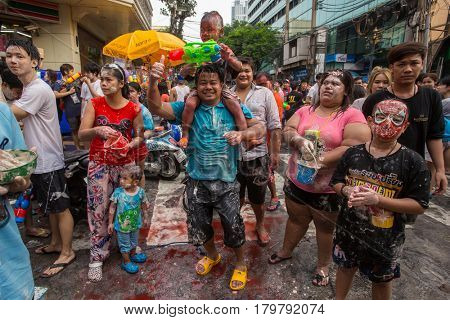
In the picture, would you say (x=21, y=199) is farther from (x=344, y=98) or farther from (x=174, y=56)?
(x=344, y=98)

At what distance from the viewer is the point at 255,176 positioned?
9.71ft

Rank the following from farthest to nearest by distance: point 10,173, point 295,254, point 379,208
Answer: point 295,254 < point 379,208 < point 10,173

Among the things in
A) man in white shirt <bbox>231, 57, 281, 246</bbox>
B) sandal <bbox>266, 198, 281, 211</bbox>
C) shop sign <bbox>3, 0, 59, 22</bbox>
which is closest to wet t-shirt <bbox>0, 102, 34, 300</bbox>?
man in white shirt <bbox>231, 57, 281, 246</bbox>

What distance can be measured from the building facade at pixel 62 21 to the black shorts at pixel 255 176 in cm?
766

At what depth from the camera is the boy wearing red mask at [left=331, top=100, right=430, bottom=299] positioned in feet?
5.18

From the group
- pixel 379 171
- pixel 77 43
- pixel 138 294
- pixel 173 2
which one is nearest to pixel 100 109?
pixel 138 294

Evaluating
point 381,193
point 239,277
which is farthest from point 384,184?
point 239,277

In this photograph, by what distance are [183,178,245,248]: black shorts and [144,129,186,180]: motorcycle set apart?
113 inches

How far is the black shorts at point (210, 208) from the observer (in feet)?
7.40

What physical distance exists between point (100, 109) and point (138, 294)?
5.15 ft

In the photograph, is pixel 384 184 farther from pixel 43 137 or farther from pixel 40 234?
pixel 40 234

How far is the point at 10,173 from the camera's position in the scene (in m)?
1.22

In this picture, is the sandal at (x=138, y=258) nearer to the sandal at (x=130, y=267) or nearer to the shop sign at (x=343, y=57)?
the sandal at (x=130, y=267)

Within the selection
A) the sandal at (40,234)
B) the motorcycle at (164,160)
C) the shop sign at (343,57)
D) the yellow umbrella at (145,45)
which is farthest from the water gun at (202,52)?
the shop sign at (343,57)
